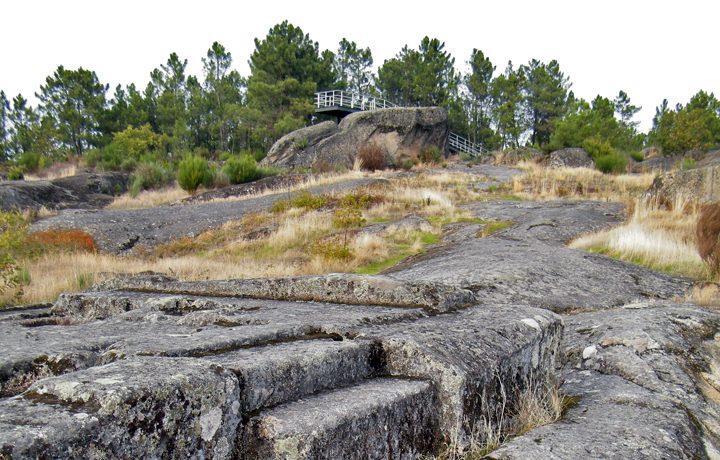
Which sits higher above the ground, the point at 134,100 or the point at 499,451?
the point at 134,100

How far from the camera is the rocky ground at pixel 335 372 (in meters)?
1.67

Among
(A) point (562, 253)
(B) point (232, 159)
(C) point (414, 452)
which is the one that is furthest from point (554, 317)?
(B) point (232, 159)

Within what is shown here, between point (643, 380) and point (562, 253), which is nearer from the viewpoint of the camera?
point (643, 380)

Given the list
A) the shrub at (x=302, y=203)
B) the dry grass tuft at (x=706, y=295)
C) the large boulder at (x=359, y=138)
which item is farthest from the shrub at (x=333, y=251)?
the large boulder at (x=359, y=138)

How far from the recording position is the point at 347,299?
153 inches

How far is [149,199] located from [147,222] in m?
7.69

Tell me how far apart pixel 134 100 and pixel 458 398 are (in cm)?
5383

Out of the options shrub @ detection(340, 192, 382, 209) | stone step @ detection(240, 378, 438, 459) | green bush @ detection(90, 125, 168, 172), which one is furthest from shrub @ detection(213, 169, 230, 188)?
stone step @ detection(240, 378, 438, 459)

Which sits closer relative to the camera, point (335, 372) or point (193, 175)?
point (335, 372)

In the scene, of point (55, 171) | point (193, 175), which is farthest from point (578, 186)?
point (55, 171)

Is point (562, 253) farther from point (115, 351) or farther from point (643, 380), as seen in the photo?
point (115, 351)

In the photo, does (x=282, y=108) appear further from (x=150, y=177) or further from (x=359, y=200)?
(x=359, y=200)

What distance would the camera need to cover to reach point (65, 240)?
1303cm

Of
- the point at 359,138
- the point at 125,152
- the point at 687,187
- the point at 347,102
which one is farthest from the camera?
the point at 347,102
